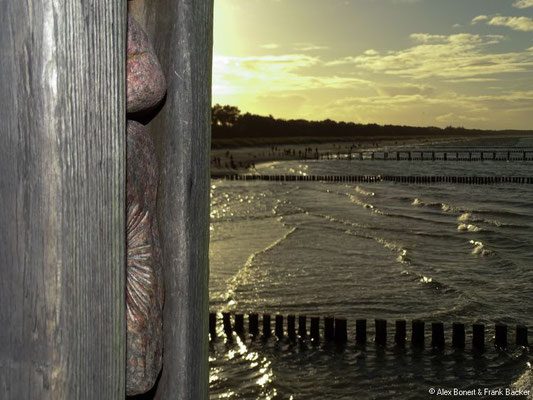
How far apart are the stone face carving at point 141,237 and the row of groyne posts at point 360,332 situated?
11.4m

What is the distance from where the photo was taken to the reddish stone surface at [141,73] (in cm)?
144

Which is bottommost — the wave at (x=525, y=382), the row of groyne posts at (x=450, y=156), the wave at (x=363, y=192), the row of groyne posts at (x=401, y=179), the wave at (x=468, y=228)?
the wave at (x=525, y=382)

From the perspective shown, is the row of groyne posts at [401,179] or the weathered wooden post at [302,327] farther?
the row of groyne posts at [401,179]

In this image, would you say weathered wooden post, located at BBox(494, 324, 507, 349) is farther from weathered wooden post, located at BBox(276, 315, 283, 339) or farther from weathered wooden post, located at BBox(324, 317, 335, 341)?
weathered wooden post, located at BBox(276, 315, 283, 339)

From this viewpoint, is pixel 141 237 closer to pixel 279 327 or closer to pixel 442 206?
pixel 279 327

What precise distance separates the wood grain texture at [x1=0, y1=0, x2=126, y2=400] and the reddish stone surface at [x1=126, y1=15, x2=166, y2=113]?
31 centimetres

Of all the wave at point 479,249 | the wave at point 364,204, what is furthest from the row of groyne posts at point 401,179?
the wave at point 479,249

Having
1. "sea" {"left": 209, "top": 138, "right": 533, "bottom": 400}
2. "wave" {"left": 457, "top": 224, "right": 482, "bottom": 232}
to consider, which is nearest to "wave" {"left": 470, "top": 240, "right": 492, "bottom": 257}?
"sea" {"left": 209, "top": 138, "right": 533, "bottom": 400}

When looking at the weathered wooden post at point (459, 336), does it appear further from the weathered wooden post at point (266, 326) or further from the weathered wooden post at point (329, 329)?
the weathered wooden post at point (266, 326)

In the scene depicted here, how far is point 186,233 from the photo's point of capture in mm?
1659

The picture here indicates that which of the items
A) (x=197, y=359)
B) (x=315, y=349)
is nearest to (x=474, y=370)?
(x=315, y=349)

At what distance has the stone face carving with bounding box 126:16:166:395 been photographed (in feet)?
4.73

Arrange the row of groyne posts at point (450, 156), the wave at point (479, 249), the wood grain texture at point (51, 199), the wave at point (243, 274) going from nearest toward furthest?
1. the wood grain texture at point (51, 199)
2. the wave at point (243, 274)
3. the wave at point (479, 249)
4. the row of groyne posts at point (450, 156)

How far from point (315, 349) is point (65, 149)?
1177 cm
